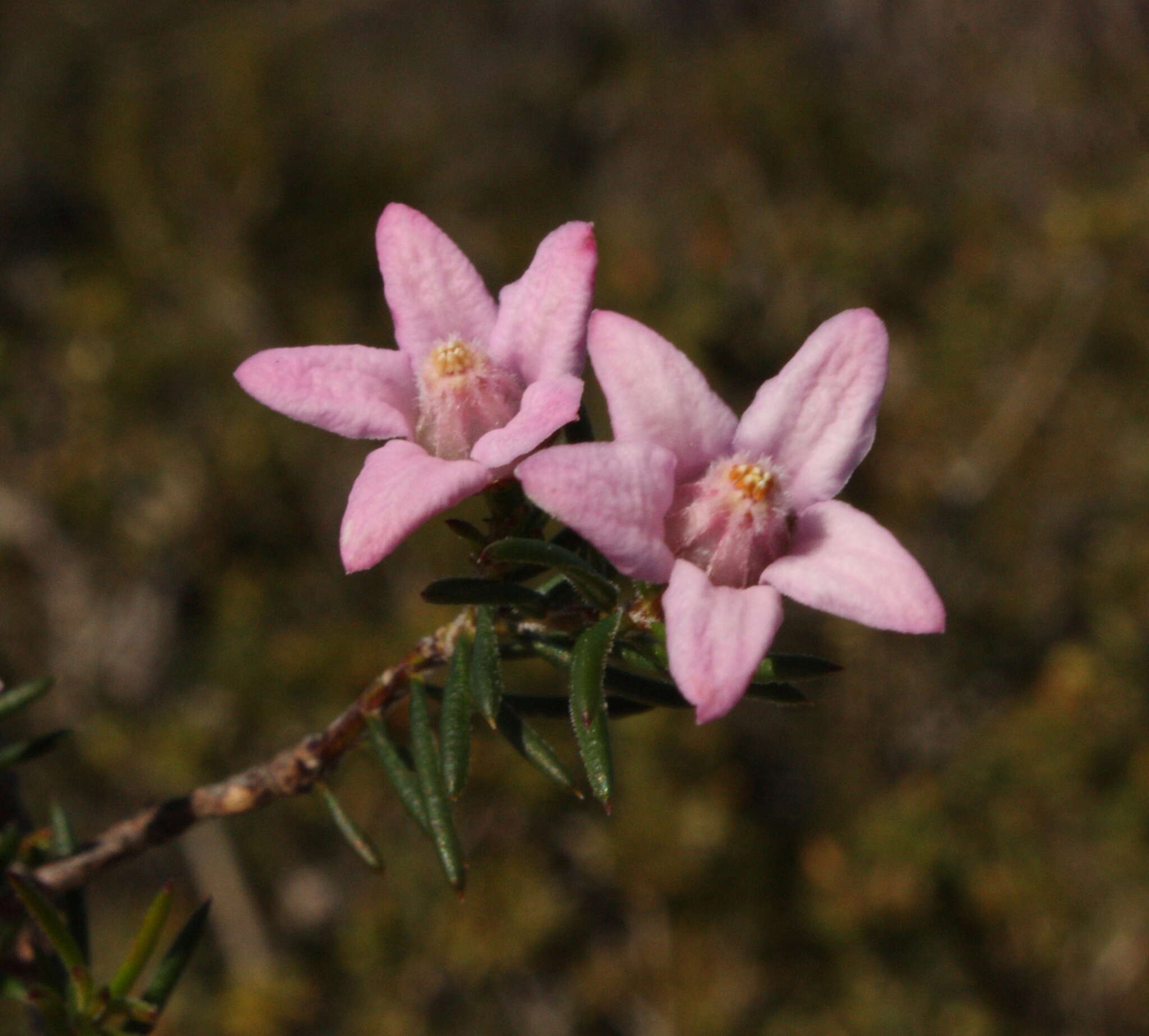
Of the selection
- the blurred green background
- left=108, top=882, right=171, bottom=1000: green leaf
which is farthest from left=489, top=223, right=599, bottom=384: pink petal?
the blurred green background

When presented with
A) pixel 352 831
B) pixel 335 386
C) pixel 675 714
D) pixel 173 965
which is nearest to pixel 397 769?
pixel 352 831

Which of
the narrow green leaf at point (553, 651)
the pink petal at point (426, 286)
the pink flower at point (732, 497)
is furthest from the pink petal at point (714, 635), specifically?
the pink petal at point (426, 286)

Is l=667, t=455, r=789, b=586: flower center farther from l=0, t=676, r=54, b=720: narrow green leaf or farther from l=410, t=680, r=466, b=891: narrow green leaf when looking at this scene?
l=0, t=676, r=54, b=720: narrow green leaf

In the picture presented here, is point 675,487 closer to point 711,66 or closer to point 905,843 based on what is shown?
point 905,843

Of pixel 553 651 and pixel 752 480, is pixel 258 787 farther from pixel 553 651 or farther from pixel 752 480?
pixel 752 480

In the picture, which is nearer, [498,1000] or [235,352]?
[498,1000]

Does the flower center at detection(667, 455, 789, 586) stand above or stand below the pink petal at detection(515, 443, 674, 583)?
below

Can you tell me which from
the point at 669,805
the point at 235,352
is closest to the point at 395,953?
the point at 669,805
